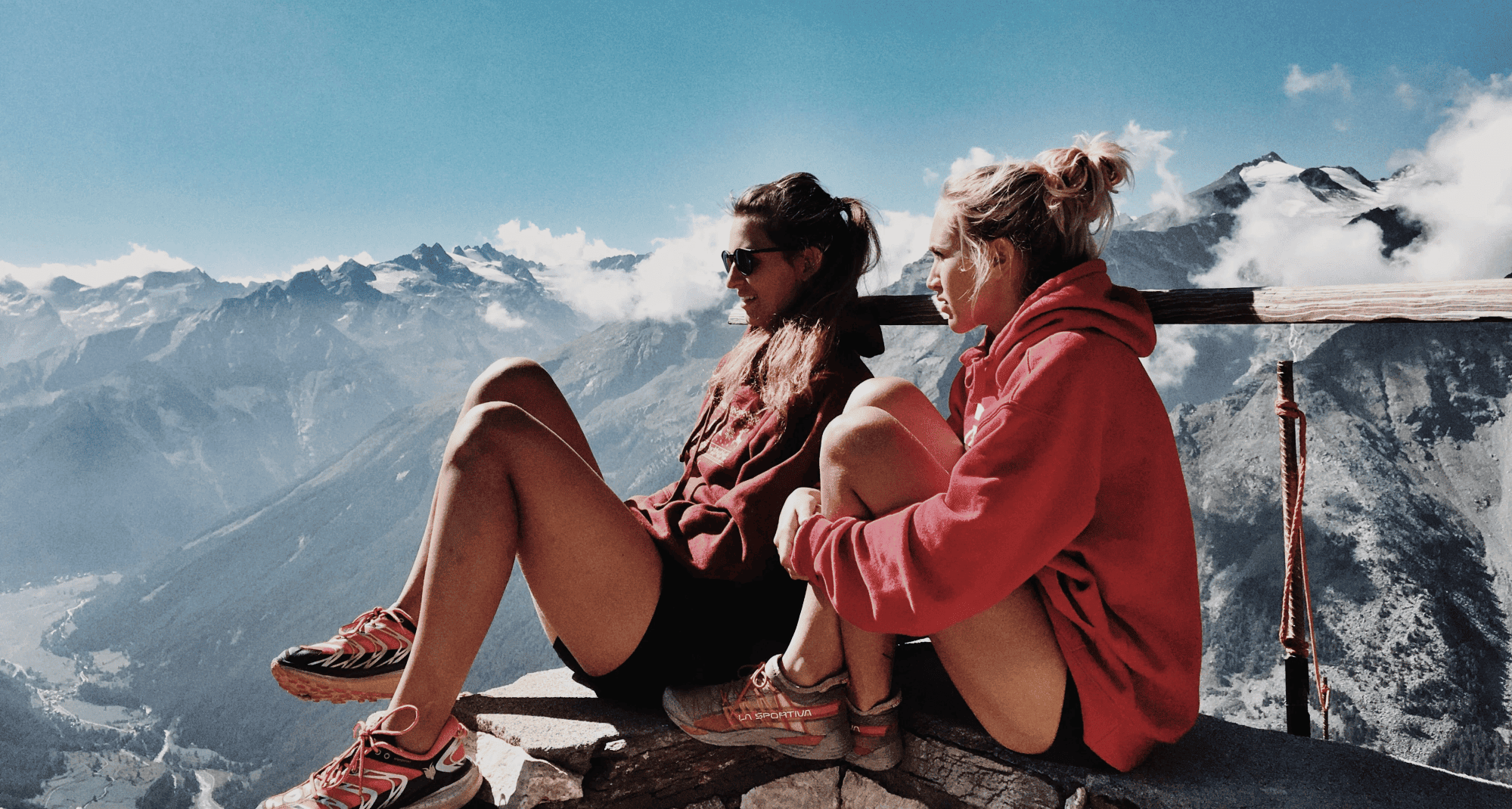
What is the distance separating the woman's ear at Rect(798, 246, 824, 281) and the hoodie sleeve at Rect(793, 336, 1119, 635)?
1.22m

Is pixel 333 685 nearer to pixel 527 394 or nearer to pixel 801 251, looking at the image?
pixel 527 394

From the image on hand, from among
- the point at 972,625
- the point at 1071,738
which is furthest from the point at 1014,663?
the point at 1071,738

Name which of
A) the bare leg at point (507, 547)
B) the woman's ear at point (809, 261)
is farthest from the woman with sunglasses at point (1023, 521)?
the woman's ear at point (809, 261)

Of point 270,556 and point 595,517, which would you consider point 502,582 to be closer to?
point 595,517

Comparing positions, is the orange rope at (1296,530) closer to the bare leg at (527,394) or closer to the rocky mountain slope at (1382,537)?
the bare leg at (527,394)

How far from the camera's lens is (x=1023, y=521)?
1.54 metres

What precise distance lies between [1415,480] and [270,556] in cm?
20004

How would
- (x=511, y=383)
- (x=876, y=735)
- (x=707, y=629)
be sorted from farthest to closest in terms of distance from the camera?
(x=511, y=383)
(x=707, y=629)
(x=876, y=735)

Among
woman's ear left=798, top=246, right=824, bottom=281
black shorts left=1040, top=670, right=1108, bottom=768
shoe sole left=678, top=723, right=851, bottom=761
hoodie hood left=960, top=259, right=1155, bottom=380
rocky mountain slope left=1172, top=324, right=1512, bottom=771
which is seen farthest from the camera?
rocky mountain slope left=1172, top=324, right=1512, bottom=771

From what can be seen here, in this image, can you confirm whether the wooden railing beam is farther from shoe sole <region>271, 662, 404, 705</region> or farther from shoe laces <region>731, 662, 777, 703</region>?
shoe sole <region>271, 662, 404, 705</region>

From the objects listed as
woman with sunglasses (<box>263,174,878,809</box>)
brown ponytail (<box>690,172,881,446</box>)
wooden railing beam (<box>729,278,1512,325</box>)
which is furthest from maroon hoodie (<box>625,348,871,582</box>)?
wooden railing beam (<box>729,278,1512,325</box>)

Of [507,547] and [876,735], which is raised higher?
[507,547]

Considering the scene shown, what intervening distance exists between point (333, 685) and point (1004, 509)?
73.6 inches

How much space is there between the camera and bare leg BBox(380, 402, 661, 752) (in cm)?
194
